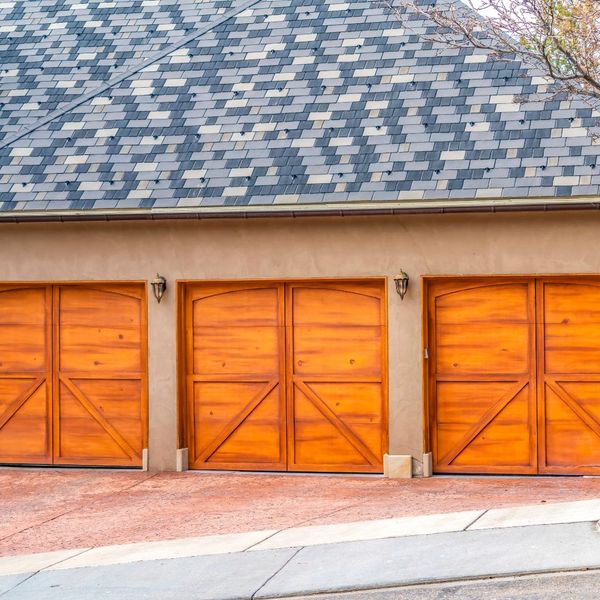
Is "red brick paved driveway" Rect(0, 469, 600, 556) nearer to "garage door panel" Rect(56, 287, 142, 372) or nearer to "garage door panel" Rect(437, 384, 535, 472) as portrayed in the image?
"garage door panel" Rect(437, 384, 535, 472)

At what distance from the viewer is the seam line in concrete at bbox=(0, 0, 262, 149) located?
14883 mm

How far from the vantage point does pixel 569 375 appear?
12.9m

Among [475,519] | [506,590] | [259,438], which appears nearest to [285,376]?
[259,438]

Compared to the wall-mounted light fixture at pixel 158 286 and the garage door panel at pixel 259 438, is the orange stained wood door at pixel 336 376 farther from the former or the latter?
the wall-mounted light fixture at pixel 158 286

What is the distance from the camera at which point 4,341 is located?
14211 millimetres

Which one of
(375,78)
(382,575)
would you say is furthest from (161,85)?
(382,575)

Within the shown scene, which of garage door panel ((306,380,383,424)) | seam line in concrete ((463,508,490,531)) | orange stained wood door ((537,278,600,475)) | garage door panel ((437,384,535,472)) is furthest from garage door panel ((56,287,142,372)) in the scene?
seam line in concrete ((463,508,490,531))

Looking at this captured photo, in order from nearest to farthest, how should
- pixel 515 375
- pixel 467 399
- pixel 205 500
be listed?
pixel 205 500
pixel 515 375
pixel 467 399

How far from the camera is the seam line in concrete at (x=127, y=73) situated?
14883 millimetres

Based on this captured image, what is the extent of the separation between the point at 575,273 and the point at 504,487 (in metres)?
2.50

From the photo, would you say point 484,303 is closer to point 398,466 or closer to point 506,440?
point 506,440

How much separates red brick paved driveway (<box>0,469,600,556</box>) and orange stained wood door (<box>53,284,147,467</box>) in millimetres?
343

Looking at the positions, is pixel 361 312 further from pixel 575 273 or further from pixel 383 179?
pixel 575 273

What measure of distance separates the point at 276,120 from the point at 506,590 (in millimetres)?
8015
